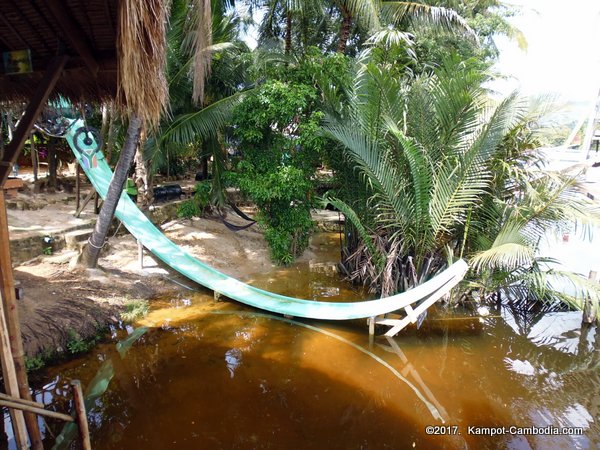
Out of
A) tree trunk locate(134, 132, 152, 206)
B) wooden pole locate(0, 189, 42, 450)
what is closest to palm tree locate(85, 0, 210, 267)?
wooden pole locate(0, 189, 42, 450)

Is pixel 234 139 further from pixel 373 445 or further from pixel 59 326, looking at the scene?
pixel 373 445

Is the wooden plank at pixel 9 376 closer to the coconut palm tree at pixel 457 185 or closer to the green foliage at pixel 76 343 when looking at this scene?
the green foliage at pixel 76 343

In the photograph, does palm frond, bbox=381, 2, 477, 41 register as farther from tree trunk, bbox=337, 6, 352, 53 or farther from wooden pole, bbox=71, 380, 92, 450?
wooden pole, bbox=71, 380, 92, 450

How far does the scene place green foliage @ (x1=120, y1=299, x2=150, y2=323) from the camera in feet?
14.6

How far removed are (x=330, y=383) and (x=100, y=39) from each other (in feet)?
10.9

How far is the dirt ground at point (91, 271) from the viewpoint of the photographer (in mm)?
3867

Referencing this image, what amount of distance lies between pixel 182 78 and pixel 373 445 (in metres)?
6.09

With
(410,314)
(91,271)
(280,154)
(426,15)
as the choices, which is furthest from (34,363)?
(426,15)

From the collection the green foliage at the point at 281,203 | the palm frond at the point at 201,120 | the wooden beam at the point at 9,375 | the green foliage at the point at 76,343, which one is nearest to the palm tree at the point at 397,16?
the palm frond at the point at 201,120

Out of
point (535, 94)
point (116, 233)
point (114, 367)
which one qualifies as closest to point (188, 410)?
point (114, 367)

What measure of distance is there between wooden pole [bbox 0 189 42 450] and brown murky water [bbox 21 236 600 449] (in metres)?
0.63

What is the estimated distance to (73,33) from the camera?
2154mm

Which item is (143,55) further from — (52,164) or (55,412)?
(52,164)

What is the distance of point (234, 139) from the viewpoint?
7070mm
